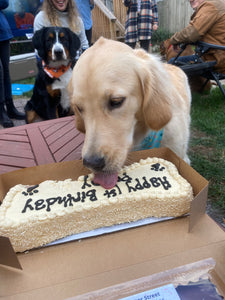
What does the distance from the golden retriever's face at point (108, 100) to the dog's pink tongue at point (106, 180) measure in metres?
0.03

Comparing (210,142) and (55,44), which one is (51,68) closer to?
(55,44)

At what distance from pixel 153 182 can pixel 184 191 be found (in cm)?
13

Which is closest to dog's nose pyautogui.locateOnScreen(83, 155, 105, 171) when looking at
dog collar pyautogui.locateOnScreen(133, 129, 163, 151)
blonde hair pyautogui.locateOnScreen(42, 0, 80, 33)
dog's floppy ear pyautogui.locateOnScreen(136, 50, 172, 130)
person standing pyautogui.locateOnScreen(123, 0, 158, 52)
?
dog's floppy ear pyautogui.locateOnScreen(136, 50, 172, 130)

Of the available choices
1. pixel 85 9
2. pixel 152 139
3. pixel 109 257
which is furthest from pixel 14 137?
pixel 85 9

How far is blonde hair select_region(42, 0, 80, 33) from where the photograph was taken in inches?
133

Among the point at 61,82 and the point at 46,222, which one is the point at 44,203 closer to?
the point at 46,222

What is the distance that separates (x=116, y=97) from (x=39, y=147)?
0.99 meters

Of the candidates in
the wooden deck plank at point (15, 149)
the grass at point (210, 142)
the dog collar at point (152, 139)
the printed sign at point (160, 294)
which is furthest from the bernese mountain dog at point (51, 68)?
the printed sign at point (160, 294)

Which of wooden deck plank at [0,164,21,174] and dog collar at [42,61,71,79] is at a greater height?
dog collar at [42,61,71,79]

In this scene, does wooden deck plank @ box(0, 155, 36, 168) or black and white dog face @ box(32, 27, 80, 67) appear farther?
black and white dog face @ box(32, 27, 80, 67)

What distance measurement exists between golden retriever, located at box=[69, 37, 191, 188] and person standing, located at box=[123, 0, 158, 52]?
14.4 ft

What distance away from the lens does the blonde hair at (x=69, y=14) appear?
3367 millimetres

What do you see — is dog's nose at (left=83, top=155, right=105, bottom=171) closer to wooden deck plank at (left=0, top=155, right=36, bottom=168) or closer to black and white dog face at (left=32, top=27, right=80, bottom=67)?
wooden deck plank at (left=0, top=155, right=36, bottom=168)

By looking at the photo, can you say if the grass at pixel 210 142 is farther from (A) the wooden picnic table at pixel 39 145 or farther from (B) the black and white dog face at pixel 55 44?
(B) the black and white dog face at pixel 55 44
